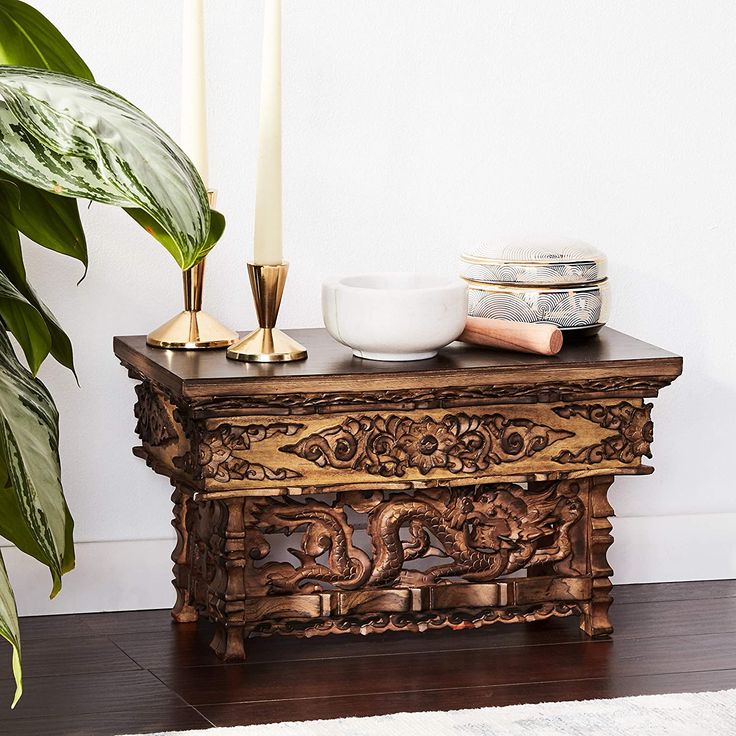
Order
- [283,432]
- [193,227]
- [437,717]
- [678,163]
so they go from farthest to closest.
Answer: [678,163]
[283,432]
[437,717]
[193,227]

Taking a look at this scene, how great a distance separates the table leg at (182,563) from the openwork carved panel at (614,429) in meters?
0.54

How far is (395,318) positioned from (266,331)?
0.59ft

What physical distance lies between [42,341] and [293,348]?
1.69ft

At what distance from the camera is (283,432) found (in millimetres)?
1564

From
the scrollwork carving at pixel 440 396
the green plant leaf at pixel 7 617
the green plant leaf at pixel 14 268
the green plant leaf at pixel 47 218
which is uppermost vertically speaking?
the green plant leaf at pixel 47 218

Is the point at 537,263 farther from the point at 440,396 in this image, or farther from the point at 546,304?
the point at 440,396

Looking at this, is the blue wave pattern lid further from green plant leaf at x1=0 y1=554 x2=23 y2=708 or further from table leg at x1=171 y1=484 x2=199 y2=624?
green plant leaf at x1=0 y1=554 x2=23 y2=708

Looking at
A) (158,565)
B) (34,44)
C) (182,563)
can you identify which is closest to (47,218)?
(34,44)

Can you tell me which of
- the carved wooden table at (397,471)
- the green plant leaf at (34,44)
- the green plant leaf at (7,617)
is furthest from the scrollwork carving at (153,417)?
the green plant leaf at (7,617)

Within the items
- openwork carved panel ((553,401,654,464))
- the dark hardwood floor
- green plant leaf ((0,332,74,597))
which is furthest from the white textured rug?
green plant leaf ((0,332,74,597))

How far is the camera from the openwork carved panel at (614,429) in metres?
1.66

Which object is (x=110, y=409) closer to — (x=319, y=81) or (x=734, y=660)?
(x=319, y=81)

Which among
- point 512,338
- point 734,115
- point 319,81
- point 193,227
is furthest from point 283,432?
point 734,115

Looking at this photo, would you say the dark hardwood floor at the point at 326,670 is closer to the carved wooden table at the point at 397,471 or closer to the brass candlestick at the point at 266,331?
the carved wooden table at the point at 397,471
